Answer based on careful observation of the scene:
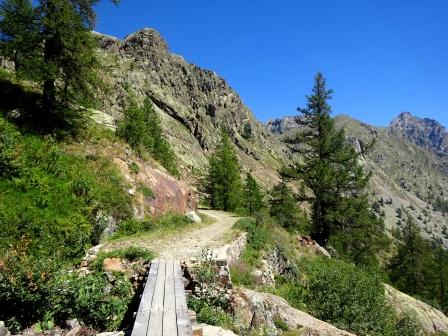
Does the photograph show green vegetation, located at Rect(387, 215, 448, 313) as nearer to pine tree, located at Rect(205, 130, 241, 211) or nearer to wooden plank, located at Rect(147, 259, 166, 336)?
pine tree, located at Rect(205, 130, 241, 211)

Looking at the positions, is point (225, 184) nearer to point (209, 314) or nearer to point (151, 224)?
point (151, 224)

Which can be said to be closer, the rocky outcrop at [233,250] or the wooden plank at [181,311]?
the wooden plank at [181,311]

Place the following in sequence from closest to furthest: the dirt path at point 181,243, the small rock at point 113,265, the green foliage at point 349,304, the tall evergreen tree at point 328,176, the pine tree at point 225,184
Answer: the small rock at point 113,265, the green foliage at point 349,304, the dirt path at point 181,243, the tall evergreen tree at point 328,176, the pine tree at point 225,184

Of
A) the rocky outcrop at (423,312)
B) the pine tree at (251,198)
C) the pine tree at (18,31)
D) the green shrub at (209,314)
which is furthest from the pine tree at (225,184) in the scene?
the green shrub at (209,314)

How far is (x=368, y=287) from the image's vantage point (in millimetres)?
16906

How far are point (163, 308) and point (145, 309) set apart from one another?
0.42 m

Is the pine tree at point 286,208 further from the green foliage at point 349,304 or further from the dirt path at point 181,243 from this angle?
the green foliage at point 349,304

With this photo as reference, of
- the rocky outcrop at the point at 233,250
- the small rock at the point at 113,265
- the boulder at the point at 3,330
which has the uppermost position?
the rocky outcrop at the point at 233,250

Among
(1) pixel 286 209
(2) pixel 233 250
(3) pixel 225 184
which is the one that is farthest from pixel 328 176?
(3) pixel 225 184

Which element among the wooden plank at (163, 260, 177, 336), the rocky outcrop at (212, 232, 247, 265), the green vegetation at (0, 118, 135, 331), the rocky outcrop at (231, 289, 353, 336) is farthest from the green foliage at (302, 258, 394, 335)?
the green vegetation at (0, 118, 135, 331)

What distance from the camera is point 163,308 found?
29.6 feet

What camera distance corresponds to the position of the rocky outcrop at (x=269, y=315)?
456 inches

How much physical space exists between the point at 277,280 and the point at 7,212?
13.0m

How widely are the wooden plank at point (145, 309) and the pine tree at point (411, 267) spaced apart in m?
A: 49.4
